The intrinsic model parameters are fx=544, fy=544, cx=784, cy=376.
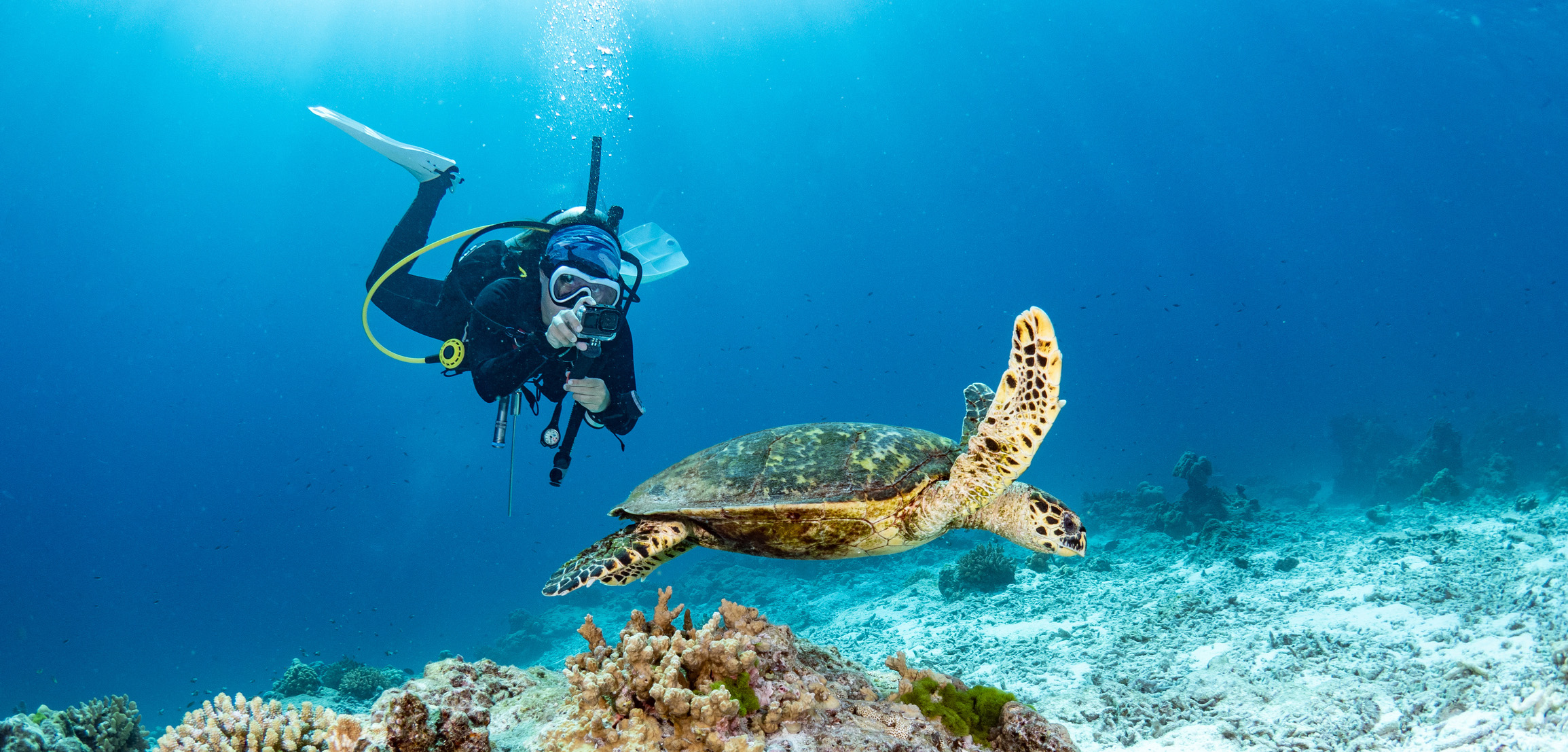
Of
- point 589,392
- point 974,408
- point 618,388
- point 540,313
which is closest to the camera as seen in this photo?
point 974,408

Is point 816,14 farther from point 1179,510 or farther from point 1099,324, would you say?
point 1099,324

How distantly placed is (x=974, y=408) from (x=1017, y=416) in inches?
45.9

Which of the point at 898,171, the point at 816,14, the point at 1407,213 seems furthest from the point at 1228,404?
the point at 816,14

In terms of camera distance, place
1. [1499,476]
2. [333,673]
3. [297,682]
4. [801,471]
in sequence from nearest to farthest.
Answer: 1. [801,471]
2. [297,682]
3. [333,673]
4. [1499,476]

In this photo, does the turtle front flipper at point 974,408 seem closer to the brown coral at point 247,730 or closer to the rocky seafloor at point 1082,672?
the rocky seafloor at point 1082,672

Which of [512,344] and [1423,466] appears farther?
[1423,466]

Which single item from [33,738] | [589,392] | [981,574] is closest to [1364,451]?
[981,574]

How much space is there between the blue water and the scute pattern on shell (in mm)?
24955

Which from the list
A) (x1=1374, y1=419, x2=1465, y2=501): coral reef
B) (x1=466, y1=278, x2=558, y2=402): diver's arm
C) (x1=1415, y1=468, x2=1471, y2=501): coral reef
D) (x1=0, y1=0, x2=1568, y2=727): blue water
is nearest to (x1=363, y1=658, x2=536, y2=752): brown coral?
(x1=466, y1=278, x2=558, y2=402): diver's arm

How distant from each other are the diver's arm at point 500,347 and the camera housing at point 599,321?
0.52 metres

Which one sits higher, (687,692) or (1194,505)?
(1194,505)

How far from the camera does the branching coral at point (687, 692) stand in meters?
1.92

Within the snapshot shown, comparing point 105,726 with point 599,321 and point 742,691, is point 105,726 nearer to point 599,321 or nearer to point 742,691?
point 599,321

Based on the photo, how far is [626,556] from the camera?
133 inches
